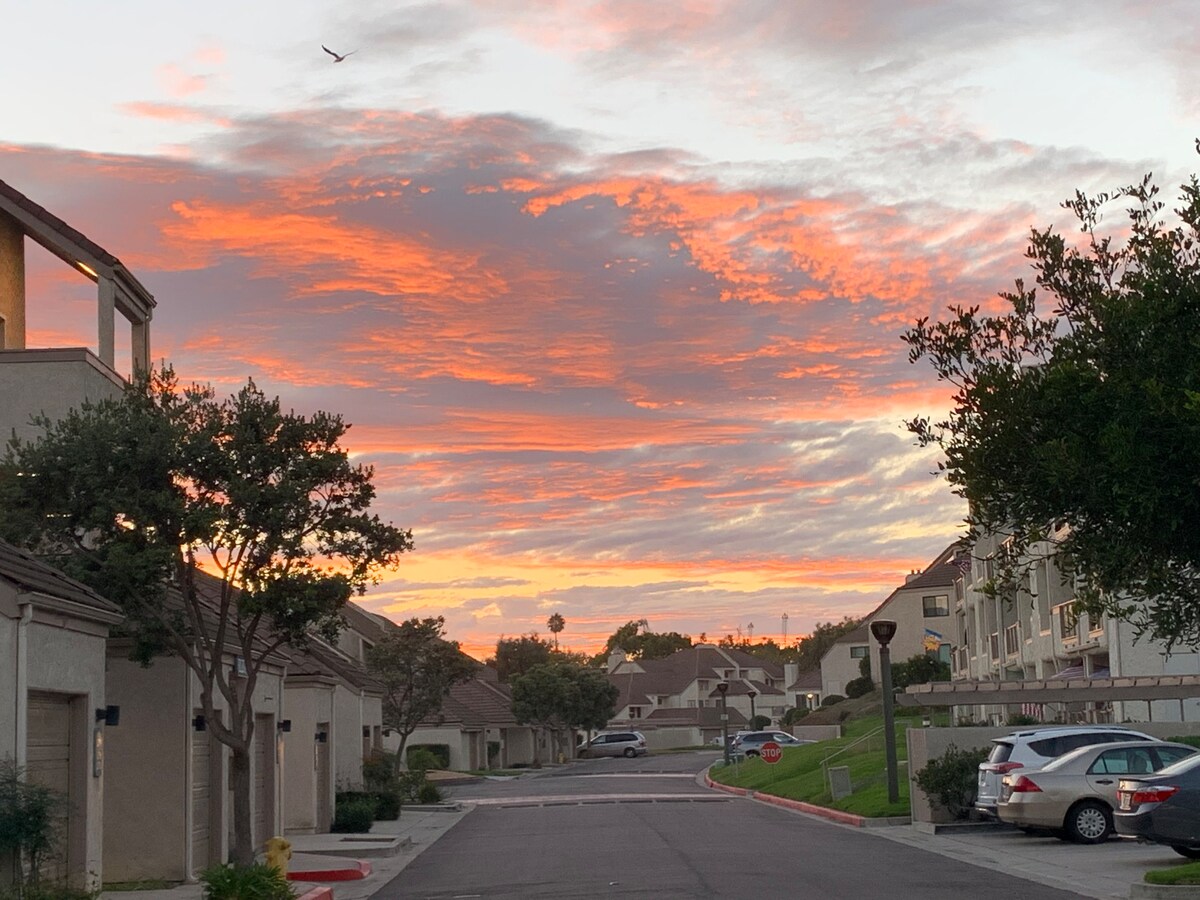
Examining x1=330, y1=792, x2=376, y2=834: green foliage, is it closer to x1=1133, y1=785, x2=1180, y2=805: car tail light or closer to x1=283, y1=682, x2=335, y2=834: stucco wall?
x1=283, y1=682, x2=335, y2=834: stucco wall

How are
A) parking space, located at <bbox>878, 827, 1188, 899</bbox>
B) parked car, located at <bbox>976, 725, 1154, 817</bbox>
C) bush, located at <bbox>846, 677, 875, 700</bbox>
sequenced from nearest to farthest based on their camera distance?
1. parking space, located at <bbox>878, 827, 1188, 899</bbox>
2. parked car, located at <bbox>976, 725, 1154, 817</bbox>
3. bush, located at <bbox>846, 677, 875, 700</bbox>

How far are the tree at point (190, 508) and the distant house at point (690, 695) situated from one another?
385 feet

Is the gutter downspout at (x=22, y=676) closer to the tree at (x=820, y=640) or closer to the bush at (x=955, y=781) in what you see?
the bush at (x=955, y=781)

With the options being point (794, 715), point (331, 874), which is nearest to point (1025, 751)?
point (331, 874)

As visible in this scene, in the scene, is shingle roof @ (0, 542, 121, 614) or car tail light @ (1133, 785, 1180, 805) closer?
shingle roof @ (0, 542, 121, 614)

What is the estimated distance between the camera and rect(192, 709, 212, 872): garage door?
23.6 m

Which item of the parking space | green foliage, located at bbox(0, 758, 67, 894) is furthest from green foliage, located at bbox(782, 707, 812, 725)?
green foliage, located at bbox(0, 758, 67, 894)

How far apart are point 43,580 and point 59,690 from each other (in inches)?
53.7

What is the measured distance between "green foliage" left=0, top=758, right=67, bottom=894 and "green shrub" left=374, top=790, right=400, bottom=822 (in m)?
24.9

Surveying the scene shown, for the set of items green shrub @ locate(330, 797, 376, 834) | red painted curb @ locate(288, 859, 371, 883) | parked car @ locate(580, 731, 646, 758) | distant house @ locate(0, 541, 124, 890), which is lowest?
parked car @ locate(580, 731, 646, 758)

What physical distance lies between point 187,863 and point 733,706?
417 feet

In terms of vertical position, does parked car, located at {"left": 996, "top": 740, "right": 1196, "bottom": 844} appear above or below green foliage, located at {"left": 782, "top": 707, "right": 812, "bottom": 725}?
above

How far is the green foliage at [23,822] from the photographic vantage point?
583 inches

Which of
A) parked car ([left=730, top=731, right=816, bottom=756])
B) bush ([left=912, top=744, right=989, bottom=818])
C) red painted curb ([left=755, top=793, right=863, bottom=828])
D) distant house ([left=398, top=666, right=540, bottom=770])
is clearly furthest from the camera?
distant house ([left=398, top=666, right=540, bottom=770])
